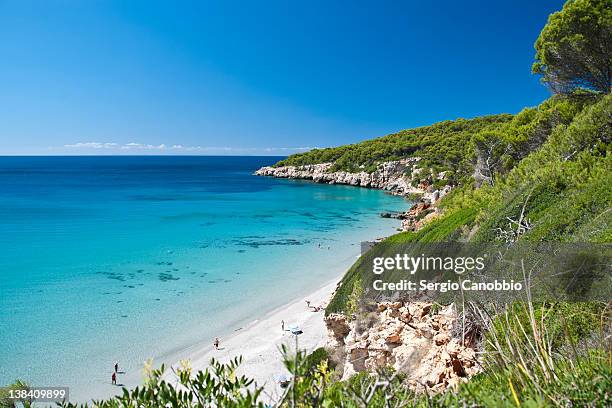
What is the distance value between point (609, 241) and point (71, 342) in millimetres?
19606

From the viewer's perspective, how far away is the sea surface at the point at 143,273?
17594 millimetres

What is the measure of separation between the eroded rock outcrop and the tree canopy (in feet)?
50.3

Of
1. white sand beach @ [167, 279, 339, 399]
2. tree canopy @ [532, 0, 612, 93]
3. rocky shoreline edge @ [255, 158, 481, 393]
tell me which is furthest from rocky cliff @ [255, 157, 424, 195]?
rocky shoreline edge @ [255, 158, 481, 393]

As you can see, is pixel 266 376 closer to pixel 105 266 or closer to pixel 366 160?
pixel 105 266

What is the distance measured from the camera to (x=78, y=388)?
583 inches

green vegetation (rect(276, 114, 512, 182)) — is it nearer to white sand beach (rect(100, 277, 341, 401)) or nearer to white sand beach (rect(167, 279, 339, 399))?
white sand beach (rect(167, 279, 339, 399))

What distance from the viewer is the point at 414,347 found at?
8.14m

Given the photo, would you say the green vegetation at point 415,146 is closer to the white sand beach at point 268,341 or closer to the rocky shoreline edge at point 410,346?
the white sand beach at point 268,341

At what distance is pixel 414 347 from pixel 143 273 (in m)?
24.1

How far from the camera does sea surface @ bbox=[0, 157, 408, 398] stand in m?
17.6

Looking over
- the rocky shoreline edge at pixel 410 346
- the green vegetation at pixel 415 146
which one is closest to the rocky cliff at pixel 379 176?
the green vegetation at pixel 415 146

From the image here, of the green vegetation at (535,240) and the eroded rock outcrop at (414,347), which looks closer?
the green vegetation at (535,240)

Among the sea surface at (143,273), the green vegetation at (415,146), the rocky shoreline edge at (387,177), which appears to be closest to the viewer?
the sea surface at (143,273)

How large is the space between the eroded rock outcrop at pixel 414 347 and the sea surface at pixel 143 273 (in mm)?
10872
